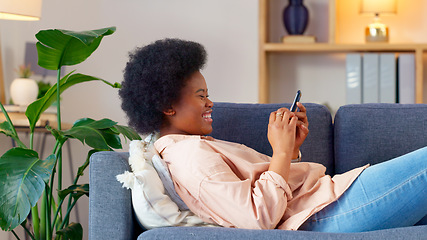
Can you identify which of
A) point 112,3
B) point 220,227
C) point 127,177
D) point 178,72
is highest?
point 112,3

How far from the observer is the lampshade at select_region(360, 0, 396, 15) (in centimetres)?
334

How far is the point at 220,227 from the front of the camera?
152 cm

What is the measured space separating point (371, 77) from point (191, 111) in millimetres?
1778

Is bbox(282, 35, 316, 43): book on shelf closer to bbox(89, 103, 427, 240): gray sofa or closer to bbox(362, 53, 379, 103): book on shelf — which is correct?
bbox(362, 53, 379, 103): book on shelf

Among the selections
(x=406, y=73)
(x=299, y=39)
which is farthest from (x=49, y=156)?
(x=406, y=73)

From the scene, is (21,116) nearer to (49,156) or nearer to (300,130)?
(49,156)

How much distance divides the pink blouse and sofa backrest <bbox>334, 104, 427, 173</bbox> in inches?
14.5

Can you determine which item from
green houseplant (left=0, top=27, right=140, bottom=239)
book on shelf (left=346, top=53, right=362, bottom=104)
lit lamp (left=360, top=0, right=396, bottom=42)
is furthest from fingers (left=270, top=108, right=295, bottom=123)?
lit lamp (left=360, top=0, right=396, bottom=42)

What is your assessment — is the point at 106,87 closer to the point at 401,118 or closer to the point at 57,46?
the point at 57,46

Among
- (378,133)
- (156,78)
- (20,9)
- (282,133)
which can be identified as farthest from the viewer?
(20,9)

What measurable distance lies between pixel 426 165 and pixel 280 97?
80.1 inches

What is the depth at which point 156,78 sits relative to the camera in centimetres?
174

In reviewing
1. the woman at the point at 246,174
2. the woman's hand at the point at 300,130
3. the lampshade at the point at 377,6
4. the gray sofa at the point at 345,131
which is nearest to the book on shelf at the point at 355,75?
the lampshade at the point at 377,6

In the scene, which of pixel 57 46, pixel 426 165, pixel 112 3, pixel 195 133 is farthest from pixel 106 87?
pixel 426 165
